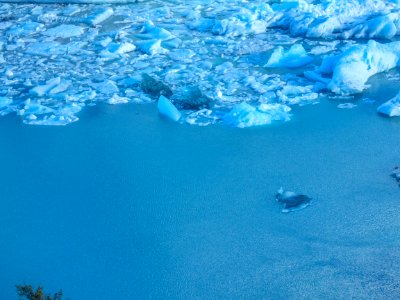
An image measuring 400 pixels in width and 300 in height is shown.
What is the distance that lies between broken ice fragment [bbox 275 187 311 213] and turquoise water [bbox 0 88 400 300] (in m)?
0.06

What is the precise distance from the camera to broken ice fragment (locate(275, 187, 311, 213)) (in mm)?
3350

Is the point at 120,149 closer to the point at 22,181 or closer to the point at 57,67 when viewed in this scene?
the point at 22,181

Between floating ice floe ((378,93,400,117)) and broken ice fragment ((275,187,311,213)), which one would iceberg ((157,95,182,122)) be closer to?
broken ice fragment ((275,187,311,213))

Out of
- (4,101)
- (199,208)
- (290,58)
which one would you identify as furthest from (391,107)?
(4,101)

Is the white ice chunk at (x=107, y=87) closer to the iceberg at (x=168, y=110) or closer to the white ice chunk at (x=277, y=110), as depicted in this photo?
the iceberg at (x=168, y=110)

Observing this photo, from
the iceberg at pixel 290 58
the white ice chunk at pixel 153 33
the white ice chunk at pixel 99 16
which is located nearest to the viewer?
the iceberg at pixel 290 58

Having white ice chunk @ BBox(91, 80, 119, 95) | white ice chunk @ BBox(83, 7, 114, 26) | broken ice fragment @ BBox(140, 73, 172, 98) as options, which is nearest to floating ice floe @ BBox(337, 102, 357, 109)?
broken ice fragment @ BBox(140, 73, 172, 98)

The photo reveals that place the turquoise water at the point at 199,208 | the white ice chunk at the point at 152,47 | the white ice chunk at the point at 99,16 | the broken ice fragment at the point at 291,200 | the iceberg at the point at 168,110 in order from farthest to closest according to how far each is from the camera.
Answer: the white ice chunk at the point at 99,16 → the white ice chunk at the point at 152,47 → the iceberg at the point at 168,110 → the broken ice fragment at the point at 291,200 → the turquoise water at the point at 199,208

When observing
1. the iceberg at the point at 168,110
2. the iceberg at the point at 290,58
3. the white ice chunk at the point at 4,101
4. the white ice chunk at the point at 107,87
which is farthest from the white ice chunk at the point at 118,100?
the iceberg at the point at 290,58

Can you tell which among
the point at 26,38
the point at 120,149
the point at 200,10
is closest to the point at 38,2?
the point at 26,38

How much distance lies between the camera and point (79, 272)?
9.78ft

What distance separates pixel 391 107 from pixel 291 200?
1.31 metres

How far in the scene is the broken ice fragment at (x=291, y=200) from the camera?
3350mm

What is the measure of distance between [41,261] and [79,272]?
0.23 m
